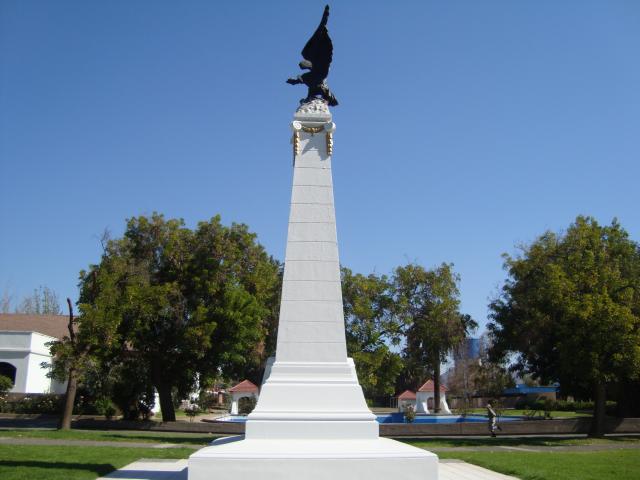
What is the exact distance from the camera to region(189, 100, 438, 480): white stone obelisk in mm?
9453

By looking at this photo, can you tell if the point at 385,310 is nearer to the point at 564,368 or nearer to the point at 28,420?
the point at 564,368

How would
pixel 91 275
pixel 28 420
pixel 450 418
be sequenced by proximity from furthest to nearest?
pixel 450 418 < pixel 28 420 < pixel 91 275

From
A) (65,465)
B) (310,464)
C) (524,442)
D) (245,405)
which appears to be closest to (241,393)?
(245,405)

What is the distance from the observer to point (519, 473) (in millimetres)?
12422

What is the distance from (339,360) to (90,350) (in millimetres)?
15048

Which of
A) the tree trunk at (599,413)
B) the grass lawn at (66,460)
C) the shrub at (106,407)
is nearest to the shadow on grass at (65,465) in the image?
the grass lawn at (66,460)

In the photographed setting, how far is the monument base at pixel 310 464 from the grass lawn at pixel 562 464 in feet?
12.6

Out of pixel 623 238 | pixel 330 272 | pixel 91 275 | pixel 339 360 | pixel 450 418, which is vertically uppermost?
pixel 623 238

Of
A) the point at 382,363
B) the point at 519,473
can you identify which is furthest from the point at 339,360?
the point at 382,363

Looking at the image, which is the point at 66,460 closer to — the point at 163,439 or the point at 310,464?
the point at 310,464

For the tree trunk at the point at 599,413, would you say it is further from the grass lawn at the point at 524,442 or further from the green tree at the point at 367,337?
the green tree at the point at 367,337

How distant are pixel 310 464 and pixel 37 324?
38.9 metres

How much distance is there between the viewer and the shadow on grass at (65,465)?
458 inches

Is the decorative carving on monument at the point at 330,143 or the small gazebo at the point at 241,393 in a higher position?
the decorative carving on monument at the point at 330,143
